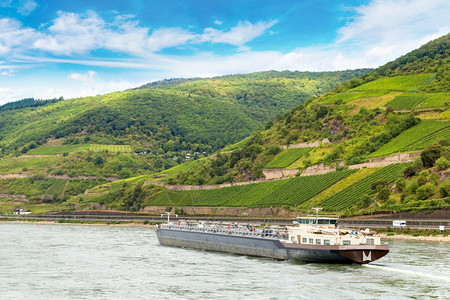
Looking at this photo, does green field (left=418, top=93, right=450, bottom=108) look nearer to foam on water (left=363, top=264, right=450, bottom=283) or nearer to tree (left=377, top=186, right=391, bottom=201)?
tree (left=377, top=186, right=391, bottom=201)

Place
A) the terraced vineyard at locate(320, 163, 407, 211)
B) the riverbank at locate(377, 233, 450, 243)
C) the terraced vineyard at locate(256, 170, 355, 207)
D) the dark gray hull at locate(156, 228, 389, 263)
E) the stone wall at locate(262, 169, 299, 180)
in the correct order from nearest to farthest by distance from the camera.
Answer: the dark gray hull at locate(156, 228, 389, 263) < the riverbank at locate(377, 233, 450, 243) < the terraced vineyard at locate(320, 163, 407, 211) < the terraced vineyard at locate(256, 170, 355, 207) < the stone wall at locate(262, 169, 299, 180)

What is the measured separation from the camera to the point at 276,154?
147 m

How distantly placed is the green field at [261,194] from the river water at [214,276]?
142ft

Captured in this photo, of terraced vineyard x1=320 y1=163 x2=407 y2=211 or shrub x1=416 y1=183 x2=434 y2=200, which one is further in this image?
terraced vineyard x1=320 y1=163 x2=407 y2=211

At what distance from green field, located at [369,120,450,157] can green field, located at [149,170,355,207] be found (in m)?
7.94

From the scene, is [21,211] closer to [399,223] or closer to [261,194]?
[261,194]

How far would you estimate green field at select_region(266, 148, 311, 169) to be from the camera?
441 feet

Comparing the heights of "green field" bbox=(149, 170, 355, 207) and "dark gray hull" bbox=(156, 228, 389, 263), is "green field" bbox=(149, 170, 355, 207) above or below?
above

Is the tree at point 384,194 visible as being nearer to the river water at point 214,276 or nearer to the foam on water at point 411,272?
the river water at point 214,276

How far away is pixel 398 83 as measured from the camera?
152625 mm

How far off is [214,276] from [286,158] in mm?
89919

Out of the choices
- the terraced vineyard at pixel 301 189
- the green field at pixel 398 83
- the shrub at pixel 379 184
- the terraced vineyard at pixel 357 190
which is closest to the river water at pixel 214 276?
the shrub at pixel 379 184

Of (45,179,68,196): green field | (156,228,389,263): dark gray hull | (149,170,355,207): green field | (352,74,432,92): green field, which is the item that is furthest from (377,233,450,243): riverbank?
(45,179,68,196): green field

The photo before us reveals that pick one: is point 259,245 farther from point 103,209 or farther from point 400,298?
point 103,209
